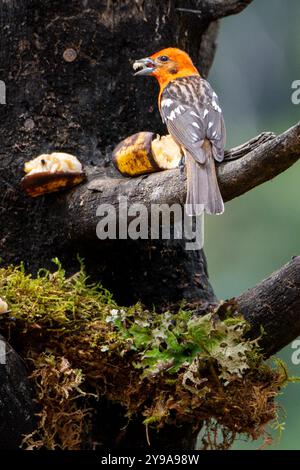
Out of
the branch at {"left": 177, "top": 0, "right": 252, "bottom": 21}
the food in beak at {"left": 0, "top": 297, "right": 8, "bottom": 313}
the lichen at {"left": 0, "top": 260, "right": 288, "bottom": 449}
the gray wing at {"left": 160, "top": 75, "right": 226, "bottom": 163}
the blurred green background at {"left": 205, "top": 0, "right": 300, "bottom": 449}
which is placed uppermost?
the blurred green background at {"left": 205, "top": 0, "right": 300, "bottom": 449}

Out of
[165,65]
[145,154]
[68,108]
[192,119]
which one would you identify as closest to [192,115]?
[192,119]

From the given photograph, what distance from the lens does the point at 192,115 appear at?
4289 millimetres

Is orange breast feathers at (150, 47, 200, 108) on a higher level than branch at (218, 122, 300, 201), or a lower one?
higher

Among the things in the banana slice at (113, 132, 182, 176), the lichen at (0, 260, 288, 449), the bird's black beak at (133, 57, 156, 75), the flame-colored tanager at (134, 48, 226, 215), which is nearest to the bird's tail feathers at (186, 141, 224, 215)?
the flame-colored tanager at (134, 48, 226, 215)

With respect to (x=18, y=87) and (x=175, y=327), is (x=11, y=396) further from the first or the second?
(x=18, y=87)

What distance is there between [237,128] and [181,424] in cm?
593

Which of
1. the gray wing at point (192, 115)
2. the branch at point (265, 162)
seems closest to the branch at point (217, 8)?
the gray wing at point (192, 115)

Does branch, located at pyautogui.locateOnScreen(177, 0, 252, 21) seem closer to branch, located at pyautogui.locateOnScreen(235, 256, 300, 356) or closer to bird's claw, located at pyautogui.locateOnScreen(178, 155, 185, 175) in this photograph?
bird's claw, located at pyautogui.locateOnScreen(178, 155, 185, 175)

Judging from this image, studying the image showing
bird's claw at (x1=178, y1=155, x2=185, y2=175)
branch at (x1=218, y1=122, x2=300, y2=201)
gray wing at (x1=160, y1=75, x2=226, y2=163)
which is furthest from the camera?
gray wing at (x1=160, y1=75, x2=226, y2=163)

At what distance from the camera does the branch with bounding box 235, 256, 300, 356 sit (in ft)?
12.0

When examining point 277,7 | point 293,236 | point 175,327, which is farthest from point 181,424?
point 277,7

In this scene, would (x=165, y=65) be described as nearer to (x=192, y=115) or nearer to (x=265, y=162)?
(x=192, y=115)

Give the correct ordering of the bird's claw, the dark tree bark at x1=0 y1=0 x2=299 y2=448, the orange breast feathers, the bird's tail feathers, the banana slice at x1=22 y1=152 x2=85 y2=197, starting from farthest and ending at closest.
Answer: the orange breast feathers
the dark tree bark at x1=0 y1=0 x2=299 y2=448
the banana slice at x1=22 y1=152 x2=85 y2=197
the bird's claw
the bird's tail feathers

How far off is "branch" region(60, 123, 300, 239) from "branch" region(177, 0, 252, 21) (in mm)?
890
